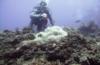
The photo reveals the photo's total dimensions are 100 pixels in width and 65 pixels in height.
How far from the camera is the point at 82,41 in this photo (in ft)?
23.9

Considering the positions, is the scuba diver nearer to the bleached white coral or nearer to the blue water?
the blue water

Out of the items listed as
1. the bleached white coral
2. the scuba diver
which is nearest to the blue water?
the scuba diver

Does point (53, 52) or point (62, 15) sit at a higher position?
point (53, 52)

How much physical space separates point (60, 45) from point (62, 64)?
906 mm

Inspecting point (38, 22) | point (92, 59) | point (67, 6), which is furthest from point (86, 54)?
point (67, 6)

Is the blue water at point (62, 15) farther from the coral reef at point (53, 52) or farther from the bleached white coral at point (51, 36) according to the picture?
the coral reef at point (53, 52)

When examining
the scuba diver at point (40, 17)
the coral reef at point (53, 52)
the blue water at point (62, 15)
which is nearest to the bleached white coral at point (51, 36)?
the coral reef at point (53, 52)

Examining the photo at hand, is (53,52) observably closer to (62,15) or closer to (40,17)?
(40,17)

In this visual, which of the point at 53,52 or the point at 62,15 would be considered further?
the point at 62,15

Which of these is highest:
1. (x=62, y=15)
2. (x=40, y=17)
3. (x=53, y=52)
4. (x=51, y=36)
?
(x=40, y=17)

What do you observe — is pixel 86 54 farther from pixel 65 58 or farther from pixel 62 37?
pixel 62 37

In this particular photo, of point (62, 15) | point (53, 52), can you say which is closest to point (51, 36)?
point (53, 52)

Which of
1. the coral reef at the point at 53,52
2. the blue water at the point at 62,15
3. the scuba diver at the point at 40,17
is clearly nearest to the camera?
the coral reef at the point at 53,52

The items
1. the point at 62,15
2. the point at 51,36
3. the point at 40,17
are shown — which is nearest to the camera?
the point at 51,36
